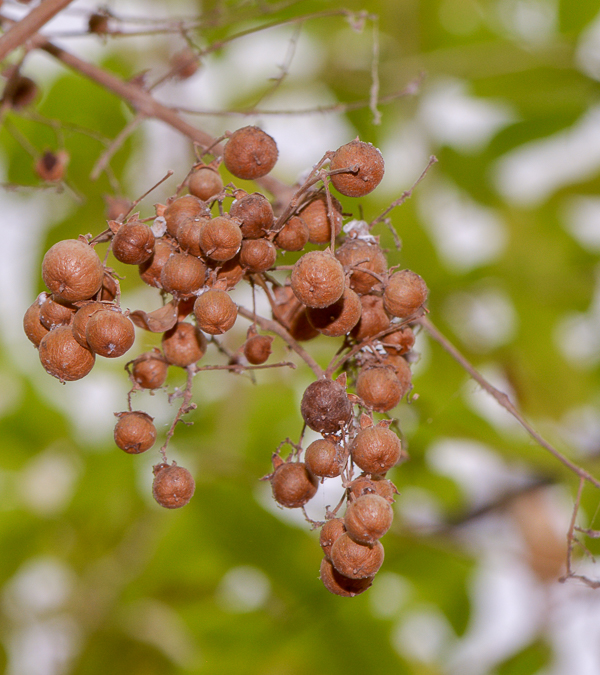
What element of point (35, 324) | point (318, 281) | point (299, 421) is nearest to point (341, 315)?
point (318, 281)

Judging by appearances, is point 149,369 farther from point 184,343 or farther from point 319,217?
point 319,217

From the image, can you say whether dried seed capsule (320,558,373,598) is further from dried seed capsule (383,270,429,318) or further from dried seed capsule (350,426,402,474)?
dried seed capsule (383,270,429,318)

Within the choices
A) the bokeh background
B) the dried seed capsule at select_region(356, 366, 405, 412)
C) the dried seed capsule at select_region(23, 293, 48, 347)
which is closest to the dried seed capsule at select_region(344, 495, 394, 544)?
the dried seed capsule at select_region(356, 366, 405, 412)

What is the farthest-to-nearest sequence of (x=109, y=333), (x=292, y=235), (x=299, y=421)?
(x=299, y=421) < (x=292, y=235) < (x=109, y=333)

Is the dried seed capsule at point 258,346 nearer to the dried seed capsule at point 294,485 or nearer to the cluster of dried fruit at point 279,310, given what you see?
the cluster of dried fruit at point 279,310

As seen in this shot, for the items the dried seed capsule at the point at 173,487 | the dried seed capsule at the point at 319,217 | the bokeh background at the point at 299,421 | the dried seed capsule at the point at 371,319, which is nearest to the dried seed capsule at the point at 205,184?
the dried seed capsule at the point at 319,217

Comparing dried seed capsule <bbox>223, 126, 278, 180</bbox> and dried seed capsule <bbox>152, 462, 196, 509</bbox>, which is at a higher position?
dried seed capsule <bbox>223, 126, 278, 180</bbox>

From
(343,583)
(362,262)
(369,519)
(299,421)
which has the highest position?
(362,262)
